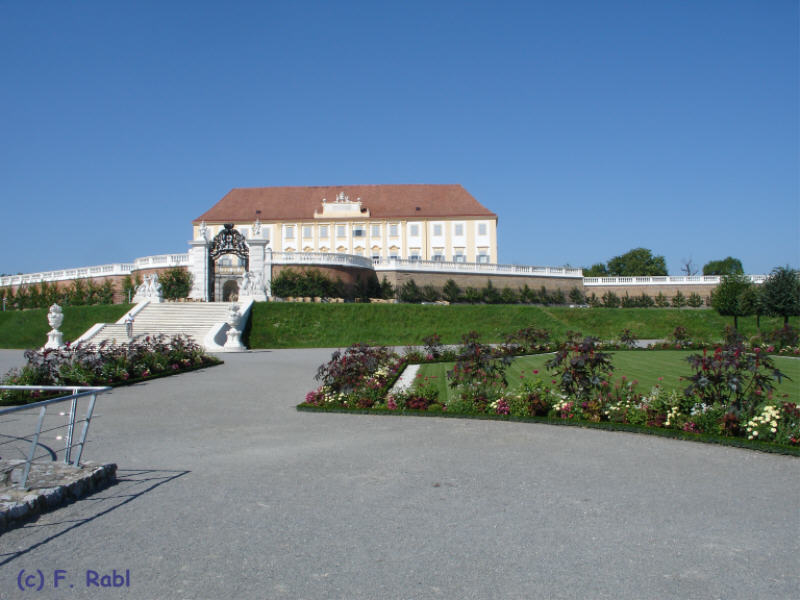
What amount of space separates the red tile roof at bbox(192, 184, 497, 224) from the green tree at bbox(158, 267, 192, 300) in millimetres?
25740

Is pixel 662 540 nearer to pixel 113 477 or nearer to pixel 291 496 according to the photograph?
pixel 291 496

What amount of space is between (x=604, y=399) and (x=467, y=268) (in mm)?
44683

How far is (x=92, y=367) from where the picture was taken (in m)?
16.5

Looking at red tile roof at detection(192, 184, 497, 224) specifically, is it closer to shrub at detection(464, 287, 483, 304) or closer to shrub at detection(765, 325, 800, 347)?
shrub at detection(464, 287, 483, 304)

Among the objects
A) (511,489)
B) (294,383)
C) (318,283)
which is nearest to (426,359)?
(294,383)

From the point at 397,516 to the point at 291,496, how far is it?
1.26 m

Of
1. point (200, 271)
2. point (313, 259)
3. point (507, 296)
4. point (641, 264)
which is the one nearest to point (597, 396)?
point (200, 271)

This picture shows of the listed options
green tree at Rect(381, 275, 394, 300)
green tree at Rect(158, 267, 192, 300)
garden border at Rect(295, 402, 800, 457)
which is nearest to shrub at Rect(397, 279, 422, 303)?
green tree at Rect(381, 275, 394, 300)

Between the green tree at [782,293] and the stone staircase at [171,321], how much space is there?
118 ft

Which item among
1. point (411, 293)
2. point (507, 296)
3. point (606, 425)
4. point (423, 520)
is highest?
point (411, 293)

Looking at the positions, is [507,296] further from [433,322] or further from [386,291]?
[433,322]

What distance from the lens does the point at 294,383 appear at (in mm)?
16938

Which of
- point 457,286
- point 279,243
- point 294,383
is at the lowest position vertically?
point 294,383

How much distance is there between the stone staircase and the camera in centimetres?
3250
